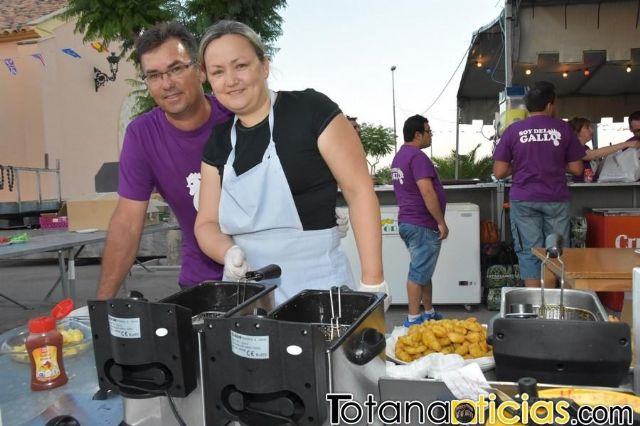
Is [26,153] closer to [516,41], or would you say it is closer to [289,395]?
[516,41]

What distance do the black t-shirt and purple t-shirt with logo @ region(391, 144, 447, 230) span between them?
276 centimetres

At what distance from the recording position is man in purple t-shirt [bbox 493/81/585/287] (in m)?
3.99

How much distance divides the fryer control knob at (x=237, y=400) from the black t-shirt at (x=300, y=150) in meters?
0.80

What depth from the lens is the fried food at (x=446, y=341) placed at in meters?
1.49

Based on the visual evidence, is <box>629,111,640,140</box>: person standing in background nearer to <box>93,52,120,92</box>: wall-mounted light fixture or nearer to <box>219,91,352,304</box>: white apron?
<box>219,91,352,304</box>: white apron

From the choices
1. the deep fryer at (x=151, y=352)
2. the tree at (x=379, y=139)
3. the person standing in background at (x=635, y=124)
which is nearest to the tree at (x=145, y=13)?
the person standing in background at (x=635, y=124)

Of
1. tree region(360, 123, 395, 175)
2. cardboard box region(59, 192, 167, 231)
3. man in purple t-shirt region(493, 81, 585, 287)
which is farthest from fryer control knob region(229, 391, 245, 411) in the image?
tree region(360, 123, 395, 175)

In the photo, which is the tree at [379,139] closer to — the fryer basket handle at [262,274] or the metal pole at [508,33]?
the metal pole at [508,33]

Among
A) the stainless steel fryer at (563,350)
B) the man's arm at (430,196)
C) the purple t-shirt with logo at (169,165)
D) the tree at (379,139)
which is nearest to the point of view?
the stainless steel fryer at (563,350)

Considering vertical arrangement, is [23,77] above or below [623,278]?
above

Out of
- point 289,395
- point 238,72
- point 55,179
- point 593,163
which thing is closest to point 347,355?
Answer: point 289,395

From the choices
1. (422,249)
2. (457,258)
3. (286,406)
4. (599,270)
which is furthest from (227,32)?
(457,258)

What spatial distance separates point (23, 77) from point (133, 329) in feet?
41.8

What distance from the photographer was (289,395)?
789 mm
